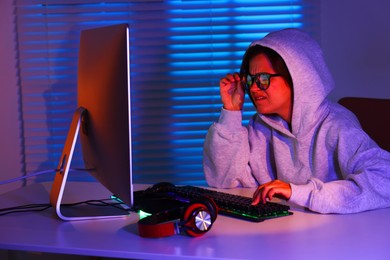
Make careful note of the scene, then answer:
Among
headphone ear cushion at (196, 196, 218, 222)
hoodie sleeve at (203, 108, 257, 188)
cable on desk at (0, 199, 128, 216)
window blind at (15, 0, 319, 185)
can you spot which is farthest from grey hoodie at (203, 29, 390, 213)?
window blind at (15, 0, 319, 185)

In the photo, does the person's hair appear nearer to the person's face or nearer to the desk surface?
the person's face

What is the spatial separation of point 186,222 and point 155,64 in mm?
2111

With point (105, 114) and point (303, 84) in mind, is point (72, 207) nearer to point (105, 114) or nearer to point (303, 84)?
point (105, 114)

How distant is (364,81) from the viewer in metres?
3.36

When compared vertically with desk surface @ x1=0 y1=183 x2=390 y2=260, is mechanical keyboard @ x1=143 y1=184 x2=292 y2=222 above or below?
above

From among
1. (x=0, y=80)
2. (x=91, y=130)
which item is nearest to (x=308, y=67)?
(x=91, y=130)

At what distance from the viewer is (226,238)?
147 centimetres

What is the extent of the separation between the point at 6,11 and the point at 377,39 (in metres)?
2.18

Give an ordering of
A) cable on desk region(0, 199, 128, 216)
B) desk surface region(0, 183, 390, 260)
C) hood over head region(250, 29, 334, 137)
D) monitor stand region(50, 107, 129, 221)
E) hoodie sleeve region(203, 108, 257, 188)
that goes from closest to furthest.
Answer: desk surface region(0, 183, 390, 260) < monitor stand region(50, 107, 129, 221) < cable on desk region(0, 199, 128, 216) < hood over head region(250, 29, 334, 137) < hoodie sleeve region(203, 108, 257, 188)

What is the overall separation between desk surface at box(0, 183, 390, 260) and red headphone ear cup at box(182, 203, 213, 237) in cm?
2

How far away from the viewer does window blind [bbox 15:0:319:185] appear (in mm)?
3484

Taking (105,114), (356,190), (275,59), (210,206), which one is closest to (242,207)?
(210,206)

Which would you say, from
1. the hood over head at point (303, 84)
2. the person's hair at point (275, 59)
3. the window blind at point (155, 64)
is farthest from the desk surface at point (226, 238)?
the window blind at point (155, 64)

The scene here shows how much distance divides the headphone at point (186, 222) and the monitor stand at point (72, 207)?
0.89 feet
